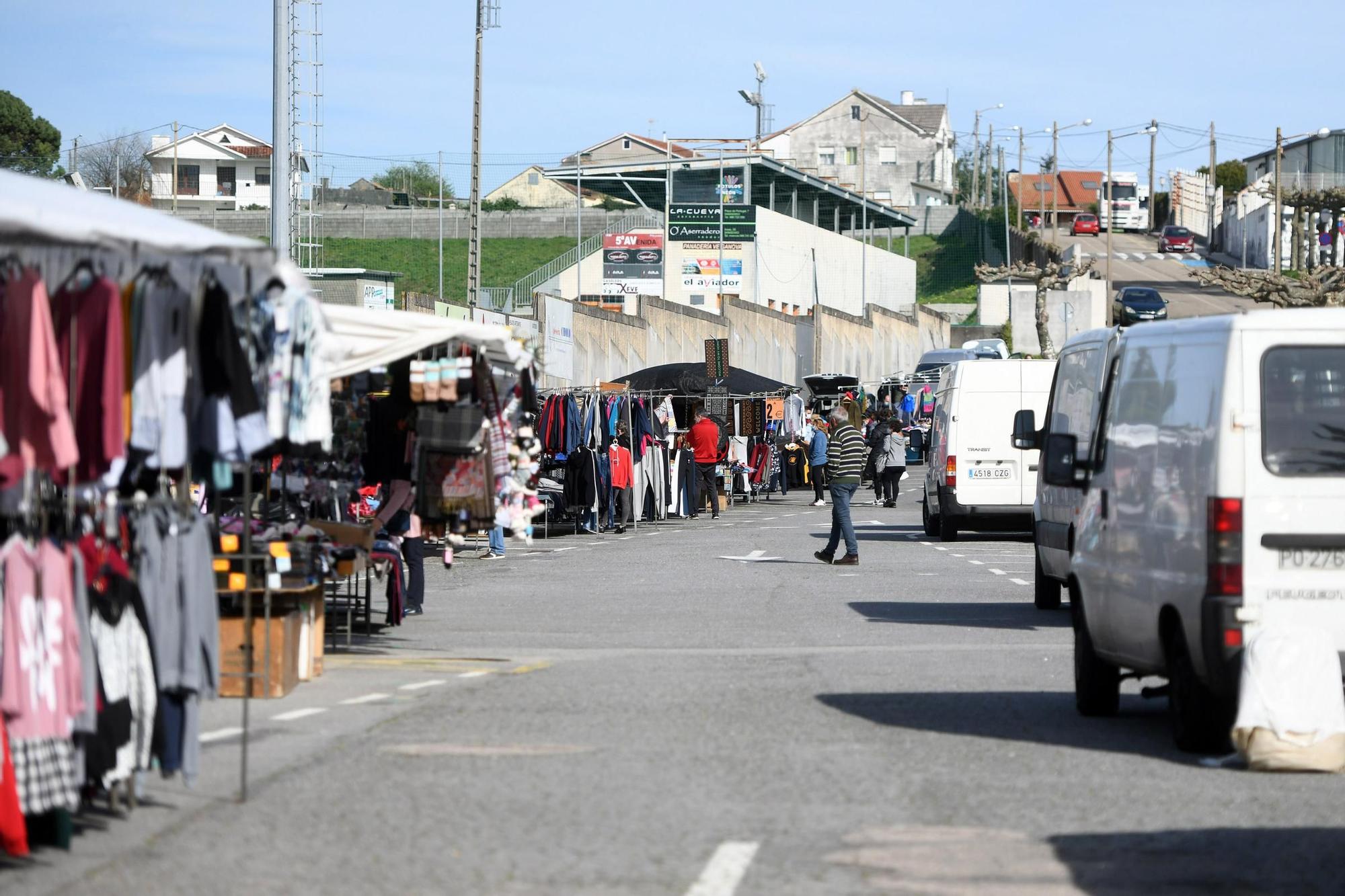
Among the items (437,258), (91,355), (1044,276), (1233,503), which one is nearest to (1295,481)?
(1233,503)

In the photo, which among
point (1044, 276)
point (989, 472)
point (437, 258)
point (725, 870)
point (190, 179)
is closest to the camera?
point (725, 870)

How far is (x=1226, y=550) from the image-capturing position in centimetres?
875

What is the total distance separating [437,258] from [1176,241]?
50011 mm

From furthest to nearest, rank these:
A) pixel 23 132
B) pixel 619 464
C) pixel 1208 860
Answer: pixel 23 132
pixel 619 464
pixel 1208 860

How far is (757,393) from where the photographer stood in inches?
1523

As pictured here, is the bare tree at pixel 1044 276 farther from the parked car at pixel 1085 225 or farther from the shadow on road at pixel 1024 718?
the shadow on road at pixel 1024 718

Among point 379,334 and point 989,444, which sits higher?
point 379,334

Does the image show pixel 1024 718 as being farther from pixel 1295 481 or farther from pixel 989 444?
pixel 989 444

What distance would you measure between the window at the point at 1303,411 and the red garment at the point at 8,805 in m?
5.68

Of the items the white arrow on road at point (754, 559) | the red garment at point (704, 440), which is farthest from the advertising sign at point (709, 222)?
the white arrow on road at point (754, 559)

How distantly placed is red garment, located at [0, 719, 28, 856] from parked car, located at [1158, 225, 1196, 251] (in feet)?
370

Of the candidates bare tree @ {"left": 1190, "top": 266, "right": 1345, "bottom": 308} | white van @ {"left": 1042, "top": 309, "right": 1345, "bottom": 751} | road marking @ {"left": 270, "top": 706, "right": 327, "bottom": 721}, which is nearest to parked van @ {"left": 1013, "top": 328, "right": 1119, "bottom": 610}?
white van @ {"left": 1042, "top": 309, "right": 1345, "bottom": 751}

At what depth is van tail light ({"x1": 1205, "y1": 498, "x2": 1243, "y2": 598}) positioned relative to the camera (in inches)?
344

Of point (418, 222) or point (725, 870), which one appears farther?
point (418, 222)
